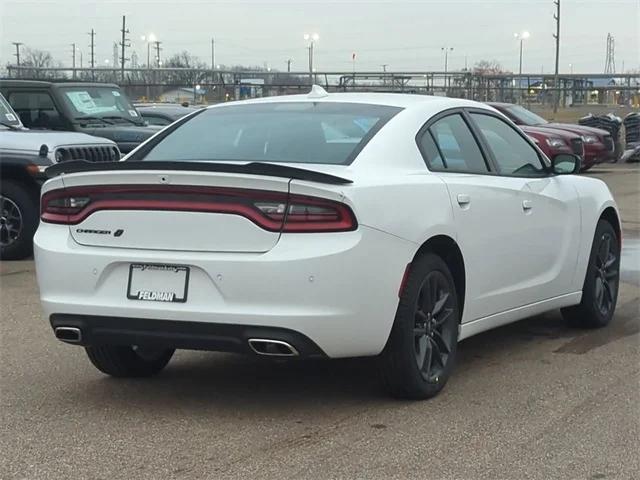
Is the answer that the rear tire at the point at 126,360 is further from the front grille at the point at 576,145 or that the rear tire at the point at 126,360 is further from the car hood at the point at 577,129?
the car hood at the point at 577,129

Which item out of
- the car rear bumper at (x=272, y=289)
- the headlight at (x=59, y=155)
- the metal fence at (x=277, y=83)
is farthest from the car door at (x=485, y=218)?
the metal fence at (x=277, y=83)

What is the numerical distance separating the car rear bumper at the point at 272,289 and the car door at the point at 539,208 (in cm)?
151

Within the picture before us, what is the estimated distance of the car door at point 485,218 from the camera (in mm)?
5406

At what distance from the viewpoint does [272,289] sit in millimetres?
4406

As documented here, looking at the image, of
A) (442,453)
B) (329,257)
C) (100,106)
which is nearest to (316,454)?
(442,453)

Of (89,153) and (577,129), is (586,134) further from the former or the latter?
(89,153)

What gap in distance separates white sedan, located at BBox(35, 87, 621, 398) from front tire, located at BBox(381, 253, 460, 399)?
0.01 m

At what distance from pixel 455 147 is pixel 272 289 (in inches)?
71.4

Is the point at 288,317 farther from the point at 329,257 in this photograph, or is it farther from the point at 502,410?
the point at 502,410

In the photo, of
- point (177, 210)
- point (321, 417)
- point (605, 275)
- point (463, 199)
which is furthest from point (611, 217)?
point (177, 210)

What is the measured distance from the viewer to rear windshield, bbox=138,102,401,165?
17.2ft

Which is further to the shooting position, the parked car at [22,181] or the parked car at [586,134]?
the parked car at [586,134]

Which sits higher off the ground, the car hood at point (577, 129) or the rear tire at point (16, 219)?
the car hood at point (577, 129)

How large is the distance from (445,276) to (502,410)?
0.74 meters
